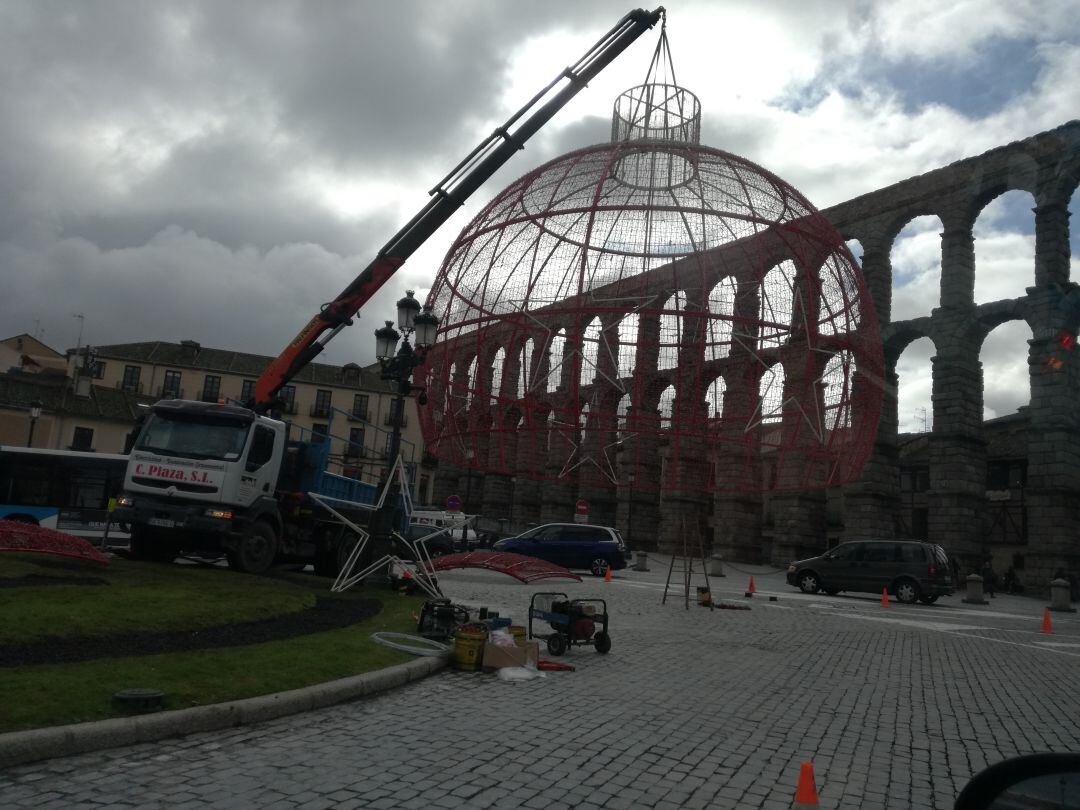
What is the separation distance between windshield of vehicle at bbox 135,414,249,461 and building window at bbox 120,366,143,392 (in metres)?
56.1

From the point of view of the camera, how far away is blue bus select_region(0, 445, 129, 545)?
22.1 metres

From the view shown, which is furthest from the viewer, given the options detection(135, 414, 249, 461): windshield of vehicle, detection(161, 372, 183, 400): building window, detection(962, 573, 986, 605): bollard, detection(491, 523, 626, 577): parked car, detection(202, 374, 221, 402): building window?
detection(202, 374, 221, 402): building window

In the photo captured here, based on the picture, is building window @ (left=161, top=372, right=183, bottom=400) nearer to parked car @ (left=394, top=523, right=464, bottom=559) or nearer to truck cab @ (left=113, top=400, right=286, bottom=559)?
parked car @ (left=394, top=523, right=464, bottom=559)

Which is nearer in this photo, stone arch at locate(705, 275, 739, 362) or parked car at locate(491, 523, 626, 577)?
stone arch at locate(705, 275, 739, 362)

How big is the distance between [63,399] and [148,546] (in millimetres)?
42555

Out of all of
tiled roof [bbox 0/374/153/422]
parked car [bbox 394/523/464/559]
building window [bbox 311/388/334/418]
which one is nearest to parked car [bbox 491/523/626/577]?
parked car [bbox 394/523/464/559]

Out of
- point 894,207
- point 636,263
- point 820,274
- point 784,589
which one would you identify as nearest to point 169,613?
point 636,263

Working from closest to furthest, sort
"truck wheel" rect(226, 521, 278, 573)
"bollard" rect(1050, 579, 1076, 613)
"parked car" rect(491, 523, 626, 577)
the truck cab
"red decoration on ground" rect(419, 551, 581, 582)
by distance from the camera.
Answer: the truck cab, "truck wheel" rect(226, 521, 278, 573), "red decoration on ground" rect(419, 551, 581, 582), "bollard" rect(1050, 579, 1076, 613), "parked car" rect(491, 523, 626, 577)

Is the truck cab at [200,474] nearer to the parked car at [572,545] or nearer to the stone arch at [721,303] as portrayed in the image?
the stone arch at [721,303]

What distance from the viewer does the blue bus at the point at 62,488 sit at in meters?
22.1

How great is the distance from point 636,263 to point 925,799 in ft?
52.4

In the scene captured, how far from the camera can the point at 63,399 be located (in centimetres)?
5069

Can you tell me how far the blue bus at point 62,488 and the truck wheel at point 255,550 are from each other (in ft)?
33.6

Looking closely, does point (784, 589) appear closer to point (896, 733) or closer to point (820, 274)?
point (820, 274)
